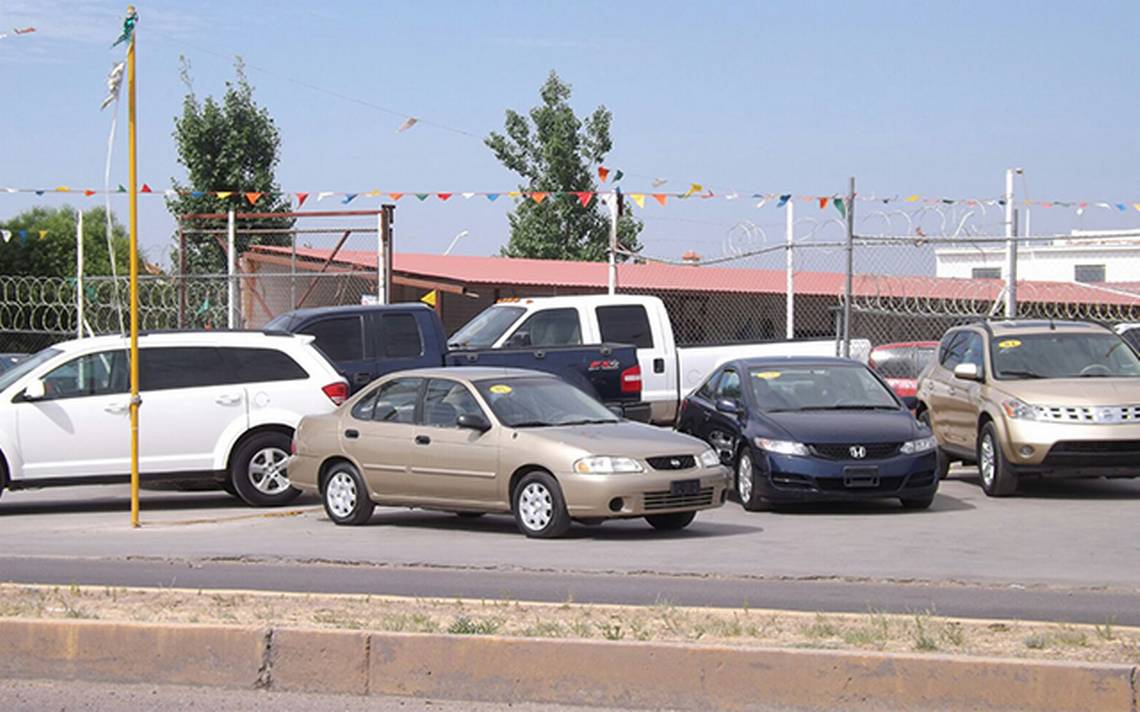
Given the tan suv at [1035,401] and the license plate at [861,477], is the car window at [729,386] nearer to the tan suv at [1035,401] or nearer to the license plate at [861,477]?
the license plate at [861,477]

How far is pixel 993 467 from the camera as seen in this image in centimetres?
1628

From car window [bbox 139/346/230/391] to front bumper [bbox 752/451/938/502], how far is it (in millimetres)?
5700

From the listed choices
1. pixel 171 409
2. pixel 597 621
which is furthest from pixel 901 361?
pixel 597 621

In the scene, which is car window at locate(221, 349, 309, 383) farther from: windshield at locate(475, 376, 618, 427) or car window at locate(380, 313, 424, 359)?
windshield at locate(475, 376, 618, 427)

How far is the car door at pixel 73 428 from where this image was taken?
1592 cm

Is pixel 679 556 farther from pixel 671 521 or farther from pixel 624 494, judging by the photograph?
pixel 671 521

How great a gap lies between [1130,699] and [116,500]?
517 inches

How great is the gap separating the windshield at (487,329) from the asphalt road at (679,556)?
16.6ft

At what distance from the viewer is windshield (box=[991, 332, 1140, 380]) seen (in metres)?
16.6

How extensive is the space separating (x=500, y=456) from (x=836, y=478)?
11.1ft

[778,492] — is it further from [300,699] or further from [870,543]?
[300,699]

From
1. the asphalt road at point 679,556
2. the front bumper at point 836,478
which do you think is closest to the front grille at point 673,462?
the asphalt road at point 679,556

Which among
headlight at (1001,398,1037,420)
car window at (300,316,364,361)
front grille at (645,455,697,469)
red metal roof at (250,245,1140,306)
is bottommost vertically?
front grille at (645,455,697,469)

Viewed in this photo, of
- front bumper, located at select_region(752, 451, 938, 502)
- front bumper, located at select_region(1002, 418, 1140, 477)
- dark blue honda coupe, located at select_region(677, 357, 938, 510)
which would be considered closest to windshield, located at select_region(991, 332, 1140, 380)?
front bumper, located at select_region(1002, 418, 1140, 477)
